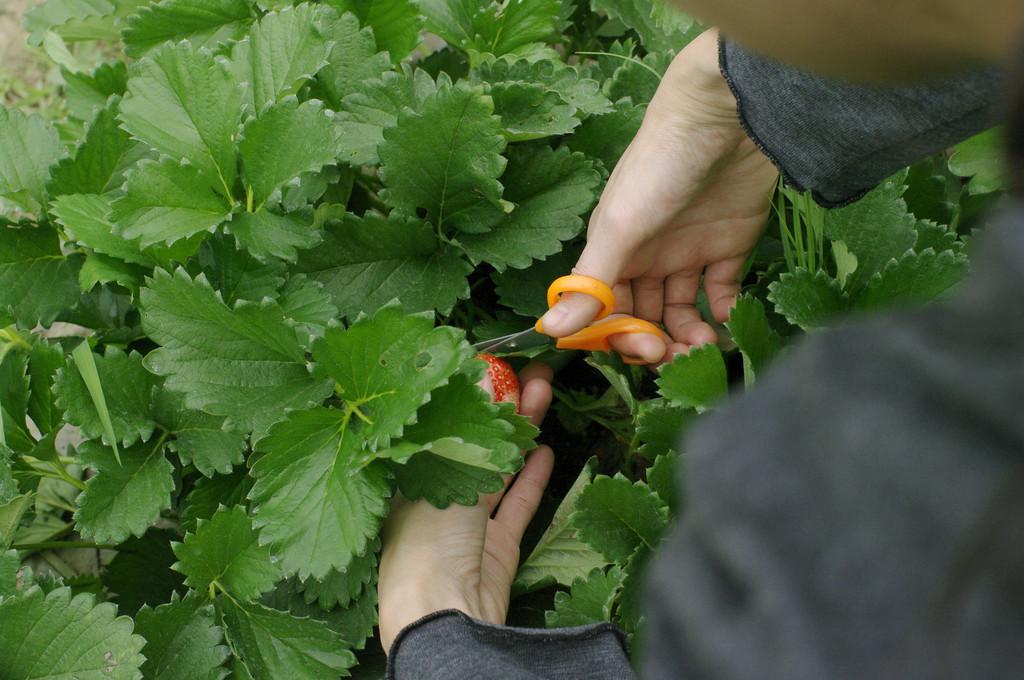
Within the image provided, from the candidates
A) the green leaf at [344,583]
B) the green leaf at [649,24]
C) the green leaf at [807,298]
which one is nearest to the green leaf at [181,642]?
the green leaf at [344,583]

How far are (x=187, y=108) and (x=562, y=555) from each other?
0.68 m

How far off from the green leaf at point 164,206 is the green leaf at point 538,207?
0.31m

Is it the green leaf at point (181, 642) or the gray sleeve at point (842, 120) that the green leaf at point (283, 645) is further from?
the gray sleeve at point (842, 120)

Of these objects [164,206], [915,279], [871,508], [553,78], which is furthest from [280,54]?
[871,508]

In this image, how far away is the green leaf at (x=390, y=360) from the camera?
92cm

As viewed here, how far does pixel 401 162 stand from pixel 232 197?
0.69 feet

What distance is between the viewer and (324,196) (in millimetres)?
1252

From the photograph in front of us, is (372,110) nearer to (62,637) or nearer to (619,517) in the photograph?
(619,517)

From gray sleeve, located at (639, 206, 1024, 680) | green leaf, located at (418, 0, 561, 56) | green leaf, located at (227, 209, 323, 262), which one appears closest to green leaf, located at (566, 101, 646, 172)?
green leaf, located at (418, 0, 561, 56)

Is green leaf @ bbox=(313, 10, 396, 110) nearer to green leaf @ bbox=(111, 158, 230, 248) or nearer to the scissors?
green leaf @ bbox=(111, 158, 230, 248)

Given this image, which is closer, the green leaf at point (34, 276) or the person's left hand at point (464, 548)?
the person's left hand at point (464, 548)

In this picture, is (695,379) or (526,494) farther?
(526,494)

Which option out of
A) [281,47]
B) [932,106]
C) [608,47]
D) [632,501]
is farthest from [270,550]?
[608,47]

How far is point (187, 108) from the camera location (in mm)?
1096
